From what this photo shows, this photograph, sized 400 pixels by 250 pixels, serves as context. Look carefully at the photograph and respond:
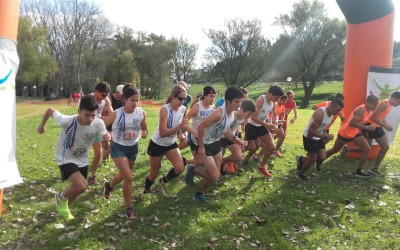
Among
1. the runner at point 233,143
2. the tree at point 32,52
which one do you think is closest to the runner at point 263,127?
the runner at point 233,143

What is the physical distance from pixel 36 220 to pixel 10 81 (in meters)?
2.20

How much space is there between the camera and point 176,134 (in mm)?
6184

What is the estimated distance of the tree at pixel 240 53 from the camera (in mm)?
50375

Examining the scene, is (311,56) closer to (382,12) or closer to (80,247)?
(382,12)

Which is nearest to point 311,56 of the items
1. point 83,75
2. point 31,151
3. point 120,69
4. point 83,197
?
point 120,69

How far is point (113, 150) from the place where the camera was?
5656mm

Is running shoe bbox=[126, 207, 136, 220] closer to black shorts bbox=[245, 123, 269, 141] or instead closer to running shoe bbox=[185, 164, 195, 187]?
running shoe bbox=[185, 164, 195, 187]

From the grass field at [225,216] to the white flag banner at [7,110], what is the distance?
835 mm

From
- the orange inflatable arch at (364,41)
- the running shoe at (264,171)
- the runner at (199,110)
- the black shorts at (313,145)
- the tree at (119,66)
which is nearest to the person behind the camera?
the runner at (199,110)

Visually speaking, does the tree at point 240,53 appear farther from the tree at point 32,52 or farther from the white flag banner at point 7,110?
the white flag banner at point 7,110

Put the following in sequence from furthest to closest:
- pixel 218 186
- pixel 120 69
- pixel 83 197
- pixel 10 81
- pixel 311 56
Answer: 1. pixel 120 69
2. pixel 311 56
3. pixel 218 186
4. pixel 83 197
5. pixel 10 81

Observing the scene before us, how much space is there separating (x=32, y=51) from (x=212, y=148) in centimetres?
5178

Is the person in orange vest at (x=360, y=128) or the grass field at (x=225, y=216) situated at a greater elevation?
the person in orange vest at (x=360, y=128)

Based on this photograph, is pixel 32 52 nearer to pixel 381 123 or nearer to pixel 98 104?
pixel 98 104
